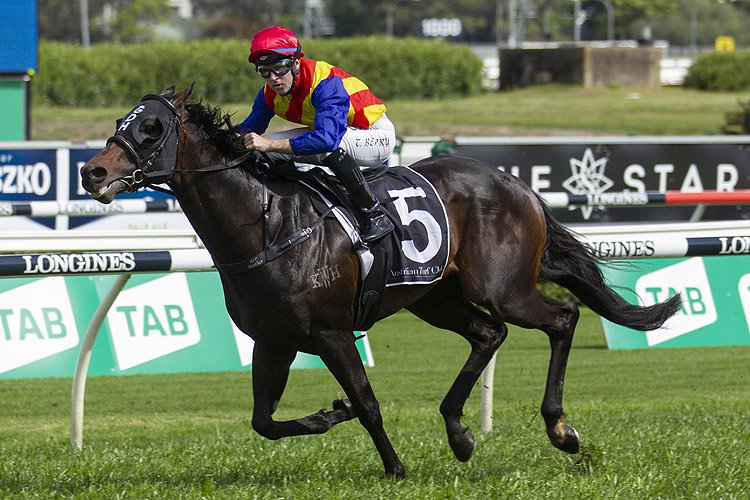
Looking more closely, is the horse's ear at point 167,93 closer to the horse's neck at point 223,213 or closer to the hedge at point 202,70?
the horse's neck at point 223,213

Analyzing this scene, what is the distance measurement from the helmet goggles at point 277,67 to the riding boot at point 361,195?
353 mm

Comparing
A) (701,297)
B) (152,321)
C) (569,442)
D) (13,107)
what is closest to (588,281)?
(569,442)

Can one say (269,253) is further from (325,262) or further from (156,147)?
(156,147)

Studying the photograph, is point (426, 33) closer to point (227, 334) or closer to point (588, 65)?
point (588, 65)

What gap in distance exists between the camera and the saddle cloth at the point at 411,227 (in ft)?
15.4

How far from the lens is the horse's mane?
4.36m

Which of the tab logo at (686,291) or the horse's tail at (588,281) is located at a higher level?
the horse's tail at (588,281)

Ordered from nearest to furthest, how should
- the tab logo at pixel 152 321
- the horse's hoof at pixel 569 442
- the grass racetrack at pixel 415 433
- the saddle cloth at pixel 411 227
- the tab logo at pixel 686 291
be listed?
1. the grass racetrack at pixel 415 433
2. the saddle cloth at pixel 411 227
3. the horse's hoof at pixel 569 442
4. the tab logo at pixel 152 321
5. the tab logo at pixel 686 291

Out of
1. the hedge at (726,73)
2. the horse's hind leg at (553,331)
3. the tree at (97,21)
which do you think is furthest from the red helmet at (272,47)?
the tree at (97,21)

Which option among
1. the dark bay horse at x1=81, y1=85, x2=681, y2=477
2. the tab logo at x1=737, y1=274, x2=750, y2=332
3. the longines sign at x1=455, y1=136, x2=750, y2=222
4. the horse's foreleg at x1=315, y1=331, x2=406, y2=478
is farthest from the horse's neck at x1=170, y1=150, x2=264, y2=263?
the longines sign at x1=455, y1=136, x2=750, y2=222

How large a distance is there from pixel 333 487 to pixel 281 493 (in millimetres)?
193

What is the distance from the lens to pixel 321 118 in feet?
14.3

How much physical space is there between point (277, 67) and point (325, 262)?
709mm

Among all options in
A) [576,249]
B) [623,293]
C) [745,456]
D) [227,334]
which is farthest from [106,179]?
[623,293]
